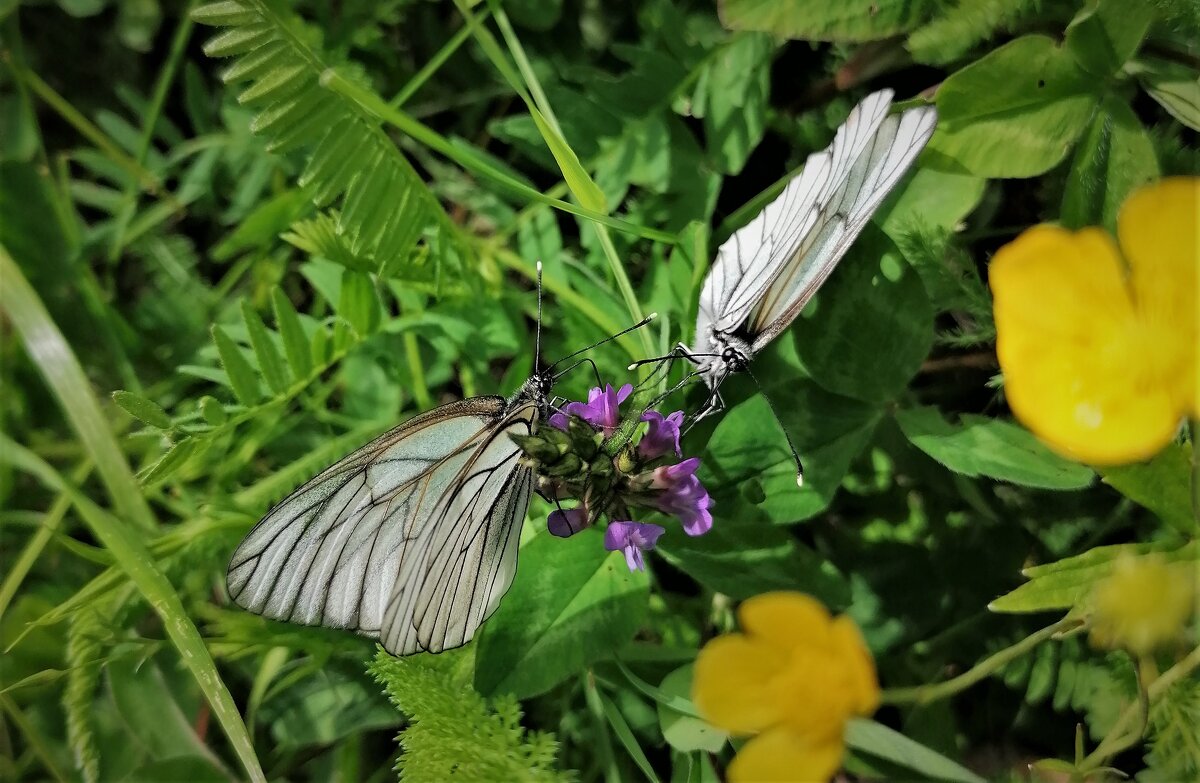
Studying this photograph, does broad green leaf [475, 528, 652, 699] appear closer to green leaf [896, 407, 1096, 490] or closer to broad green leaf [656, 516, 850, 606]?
broad green leaf [656, 516, 850, 606]

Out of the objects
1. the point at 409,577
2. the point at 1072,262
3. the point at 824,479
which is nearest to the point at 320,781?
the point at 409,577

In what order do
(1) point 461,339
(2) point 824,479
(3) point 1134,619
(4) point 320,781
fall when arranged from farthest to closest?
(4) point 320,781, (1) point 461,339, (2) point 824,479, (3) point 1134,619

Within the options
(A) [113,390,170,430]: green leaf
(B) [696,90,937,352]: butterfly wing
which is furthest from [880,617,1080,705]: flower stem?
(A) [113,390,170,430]: green leaf

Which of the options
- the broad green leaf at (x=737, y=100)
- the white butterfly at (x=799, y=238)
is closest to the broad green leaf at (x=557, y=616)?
the white butterfly at (x=799, y=238)

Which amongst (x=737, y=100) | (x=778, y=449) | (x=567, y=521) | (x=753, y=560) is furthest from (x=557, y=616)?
(x=737, y=100)

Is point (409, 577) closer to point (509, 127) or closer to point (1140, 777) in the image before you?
point (509, 127)

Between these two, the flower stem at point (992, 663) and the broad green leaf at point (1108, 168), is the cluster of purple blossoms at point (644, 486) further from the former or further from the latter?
the broad green leaf at point (1108, 168)

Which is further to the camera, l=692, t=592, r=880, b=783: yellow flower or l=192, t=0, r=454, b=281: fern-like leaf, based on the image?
l=192, t=0, r=454, b=281: fern-like leaf
